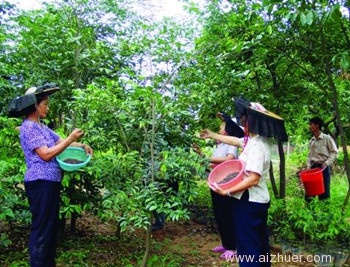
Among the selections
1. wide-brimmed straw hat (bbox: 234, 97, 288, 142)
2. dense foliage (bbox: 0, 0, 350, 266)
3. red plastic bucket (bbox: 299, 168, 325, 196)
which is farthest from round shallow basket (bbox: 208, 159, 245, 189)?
red plastic bucket (bbox: 299, 168, 325, 196)

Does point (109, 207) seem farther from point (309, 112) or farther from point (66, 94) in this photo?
point (309, 112)

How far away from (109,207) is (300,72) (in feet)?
10.6

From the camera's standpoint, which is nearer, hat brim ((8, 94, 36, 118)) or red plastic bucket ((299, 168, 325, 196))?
hat brim ((8, 94, 36, 118))

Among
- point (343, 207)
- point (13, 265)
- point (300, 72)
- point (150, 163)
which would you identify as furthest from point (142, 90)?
point (343, 207)

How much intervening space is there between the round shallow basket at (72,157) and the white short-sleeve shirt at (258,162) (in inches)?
50.3

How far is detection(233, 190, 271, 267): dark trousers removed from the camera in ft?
9.43

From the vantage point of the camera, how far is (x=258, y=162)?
2.84 m

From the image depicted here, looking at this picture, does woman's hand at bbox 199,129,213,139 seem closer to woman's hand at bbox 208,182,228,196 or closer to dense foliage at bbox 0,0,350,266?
dense foliage at bbox 0,0,350,266

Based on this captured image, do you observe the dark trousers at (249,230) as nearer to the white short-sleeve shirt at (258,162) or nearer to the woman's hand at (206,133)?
the white short-sleeve shirt at (258,162)

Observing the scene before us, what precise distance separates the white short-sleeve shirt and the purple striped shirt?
1479 millimetres

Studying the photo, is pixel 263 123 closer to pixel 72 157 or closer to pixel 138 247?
pixel 72 157

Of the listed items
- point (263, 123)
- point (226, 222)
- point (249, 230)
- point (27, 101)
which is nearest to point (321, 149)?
point (226, 222)

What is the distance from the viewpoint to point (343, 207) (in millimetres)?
4832

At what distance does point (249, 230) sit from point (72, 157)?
1623 mm
